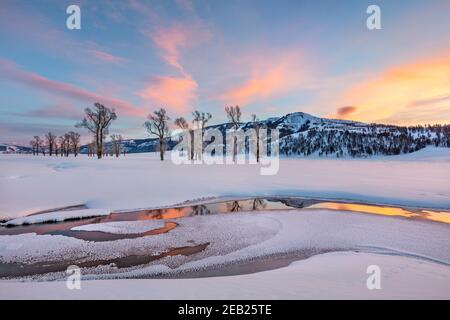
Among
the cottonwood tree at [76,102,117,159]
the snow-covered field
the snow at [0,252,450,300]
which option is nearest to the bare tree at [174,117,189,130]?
the cottonwood tree at [76,102,117,159]

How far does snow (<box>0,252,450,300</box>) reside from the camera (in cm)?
433

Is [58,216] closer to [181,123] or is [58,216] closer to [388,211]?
[388,211]

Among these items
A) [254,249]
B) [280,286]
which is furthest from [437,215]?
[280,286]

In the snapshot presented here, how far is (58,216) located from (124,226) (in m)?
3.19

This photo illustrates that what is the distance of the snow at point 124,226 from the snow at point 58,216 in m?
1.54

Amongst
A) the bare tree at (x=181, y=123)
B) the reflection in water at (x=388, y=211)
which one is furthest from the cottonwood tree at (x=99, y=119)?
the reflection in water at (x=388, y=211)

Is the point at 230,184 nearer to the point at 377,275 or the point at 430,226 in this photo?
the point at 430,226

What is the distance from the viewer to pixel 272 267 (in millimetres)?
5996

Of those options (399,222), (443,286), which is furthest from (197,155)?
(443,286)

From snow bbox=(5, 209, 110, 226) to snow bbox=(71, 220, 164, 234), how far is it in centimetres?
154

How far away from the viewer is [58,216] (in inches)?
405

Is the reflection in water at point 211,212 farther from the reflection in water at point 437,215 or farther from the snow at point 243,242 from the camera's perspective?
the snow at point 243,242

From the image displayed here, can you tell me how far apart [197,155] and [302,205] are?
5560 centimetres

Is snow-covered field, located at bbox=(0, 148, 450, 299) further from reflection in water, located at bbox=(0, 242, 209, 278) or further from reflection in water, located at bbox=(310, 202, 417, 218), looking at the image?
reflection in water, located at bbox=(310, 202, 417, 218)
